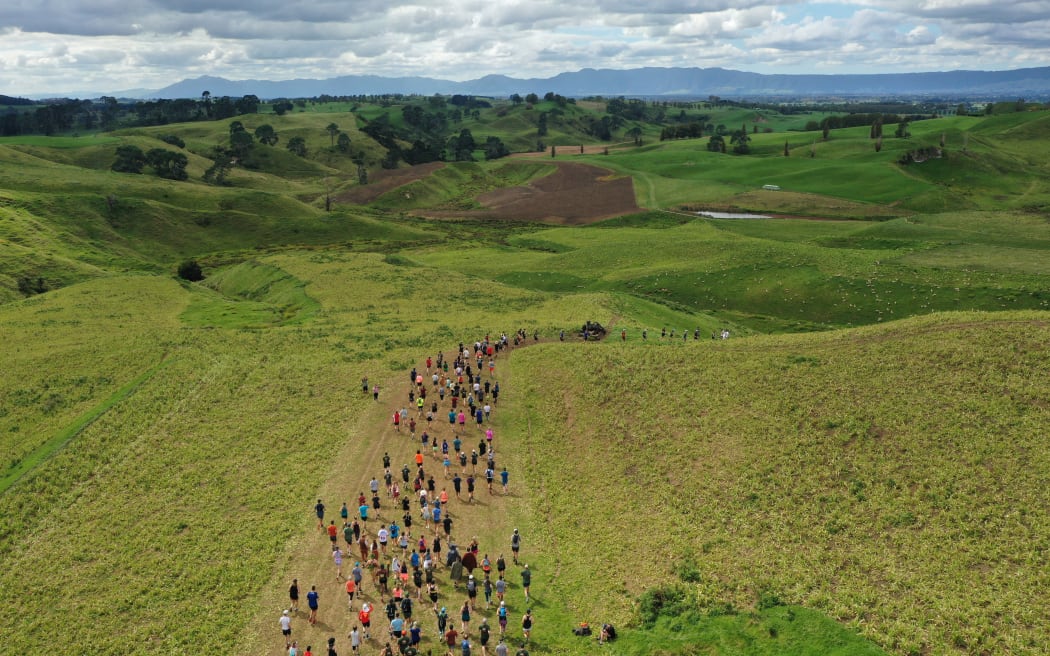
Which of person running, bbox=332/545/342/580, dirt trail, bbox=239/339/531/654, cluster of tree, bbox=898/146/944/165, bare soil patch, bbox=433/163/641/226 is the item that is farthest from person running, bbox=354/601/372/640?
cluster of tree, bbox=898/146/944/165

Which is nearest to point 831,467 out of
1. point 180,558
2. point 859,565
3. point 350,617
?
point 859,565

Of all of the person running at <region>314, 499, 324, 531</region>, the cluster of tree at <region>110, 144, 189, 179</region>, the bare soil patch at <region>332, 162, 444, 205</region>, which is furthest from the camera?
the bare soil patch at <region>332, 162, 444, 205</region>

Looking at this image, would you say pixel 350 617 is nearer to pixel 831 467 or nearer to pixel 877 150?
pixel 831 467

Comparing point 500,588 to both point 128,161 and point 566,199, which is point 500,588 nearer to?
point 566,199

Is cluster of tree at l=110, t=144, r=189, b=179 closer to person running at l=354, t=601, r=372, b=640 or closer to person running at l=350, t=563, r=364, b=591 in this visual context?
person running at l=350, t=563, r=364, b=591

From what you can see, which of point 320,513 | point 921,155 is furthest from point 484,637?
point 921,155

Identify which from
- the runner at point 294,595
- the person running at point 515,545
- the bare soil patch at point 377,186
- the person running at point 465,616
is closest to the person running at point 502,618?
the person running at point 465,616
